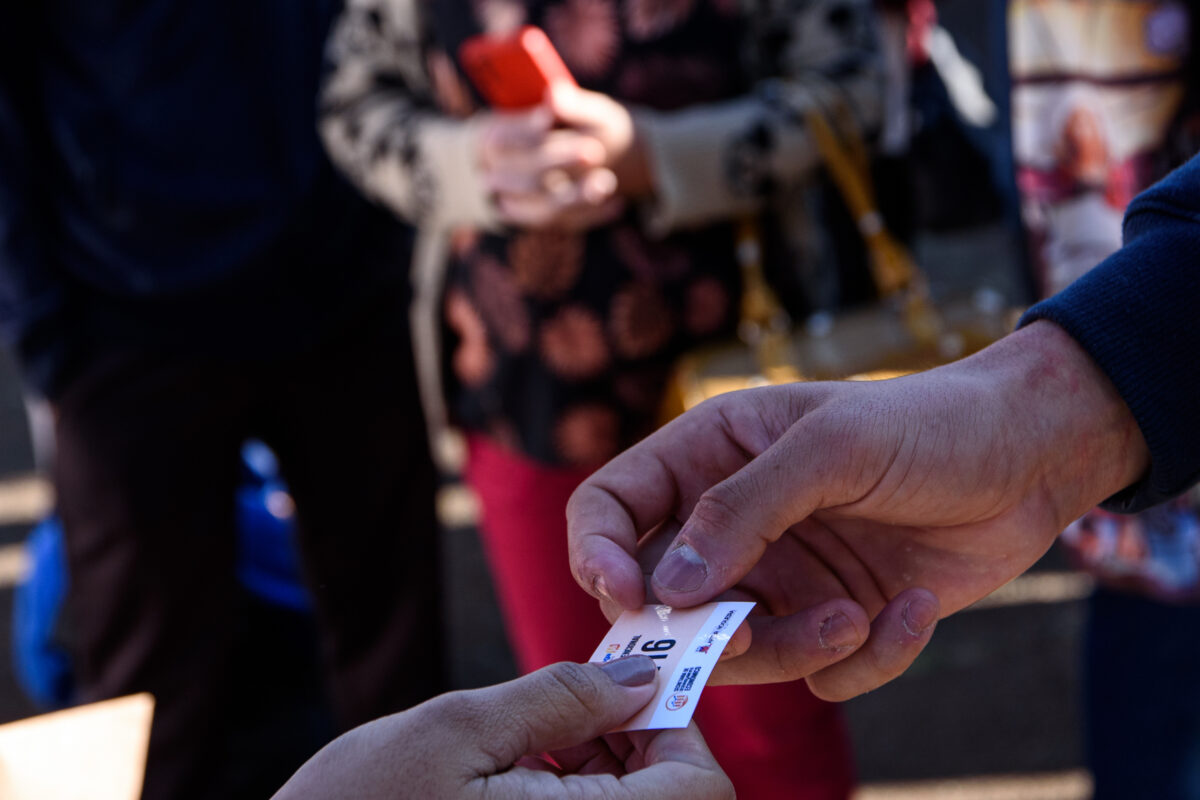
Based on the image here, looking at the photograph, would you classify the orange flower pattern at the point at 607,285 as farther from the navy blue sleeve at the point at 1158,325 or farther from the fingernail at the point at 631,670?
the fingernail at the point at 631,670

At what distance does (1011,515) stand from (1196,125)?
0.63m

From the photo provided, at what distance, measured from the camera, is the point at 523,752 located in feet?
2.50

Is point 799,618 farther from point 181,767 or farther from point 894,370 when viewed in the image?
point 181,767

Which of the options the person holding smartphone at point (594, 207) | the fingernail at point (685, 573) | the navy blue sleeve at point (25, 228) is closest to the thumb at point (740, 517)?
the fingernail at point (685, 573)

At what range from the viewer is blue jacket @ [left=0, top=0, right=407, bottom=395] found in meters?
1.83

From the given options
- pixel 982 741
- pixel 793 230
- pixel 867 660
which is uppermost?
pixel 793 230

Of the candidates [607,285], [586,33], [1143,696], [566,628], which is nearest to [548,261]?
[607,285]

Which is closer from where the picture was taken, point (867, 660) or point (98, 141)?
point (867, 660)

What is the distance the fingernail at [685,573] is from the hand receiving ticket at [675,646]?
3cm

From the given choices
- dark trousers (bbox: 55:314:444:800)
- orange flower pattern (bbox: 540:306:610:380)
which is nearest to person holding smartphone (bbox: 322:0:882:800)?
orange flower pattern (bbox: 540:306:610:380)

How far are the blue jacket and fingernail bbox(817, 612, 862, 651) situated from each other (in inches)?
52.3

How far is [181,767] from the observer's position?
1967 mm

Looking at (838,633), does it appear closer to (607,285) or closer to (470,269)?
(607,285)

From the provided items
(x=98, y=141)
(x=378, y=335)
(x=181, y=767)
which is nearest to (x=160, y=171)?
(x=98, y=141)
